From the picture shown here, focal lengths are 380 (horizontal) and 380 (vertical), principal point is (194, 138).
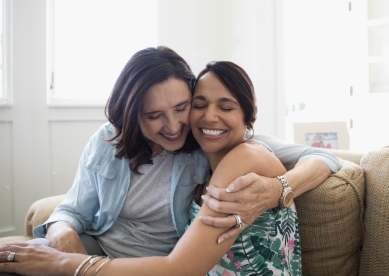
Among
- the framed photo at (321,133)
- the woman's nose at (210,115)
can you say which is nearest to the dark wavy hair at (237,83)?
the woman's nose at (210,115)

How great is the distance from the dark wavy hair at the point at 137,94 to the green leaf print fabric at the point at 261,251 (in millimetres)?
386

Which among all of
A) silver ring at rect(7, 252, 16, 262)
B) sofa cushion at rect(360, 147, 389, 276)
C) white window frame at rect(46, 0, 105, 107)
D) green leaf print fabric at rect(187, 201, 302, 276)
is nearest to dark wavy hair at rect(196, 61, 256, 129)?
green leaf print fabric at rect(187, 201, 302, 276)

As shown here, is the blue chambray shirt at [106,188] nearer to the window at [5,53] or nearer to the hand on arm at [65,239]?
the hand on arm at [65,239]

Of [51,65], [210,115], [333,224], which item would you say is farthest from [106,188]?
[51,65]

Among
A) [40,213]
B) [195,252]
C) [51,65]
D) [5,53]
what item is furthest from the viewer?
[51,65]

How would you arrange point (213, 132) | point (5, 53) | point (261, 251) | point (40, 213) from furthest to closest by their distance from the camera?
point (5, 53)
point (40, 213)
point (213, 132)
point (261, 251)

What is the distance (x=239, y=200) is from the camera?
92 centimetres

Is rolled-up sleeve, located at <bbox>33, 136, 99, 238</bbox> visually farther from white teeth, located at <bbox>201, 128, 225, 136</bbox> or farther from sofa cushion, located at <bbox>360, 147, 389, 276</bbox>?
sofa cushion, located at <bbox>360, 147, 389, 276</bbox>

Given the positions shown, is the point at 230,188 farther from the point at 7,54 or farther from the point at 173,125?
the point at 7,54

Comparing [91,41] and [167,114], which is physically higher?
[91,41]

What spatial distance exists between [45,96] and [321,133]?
73.7 inches

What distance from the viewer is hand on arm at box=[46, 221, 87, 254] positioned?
1118 mm

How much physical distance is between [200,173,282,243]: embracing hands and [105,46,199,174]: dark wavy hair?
362 mm

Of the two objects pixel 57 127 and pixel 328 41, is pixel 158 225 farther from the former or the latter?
pixel 328 41
